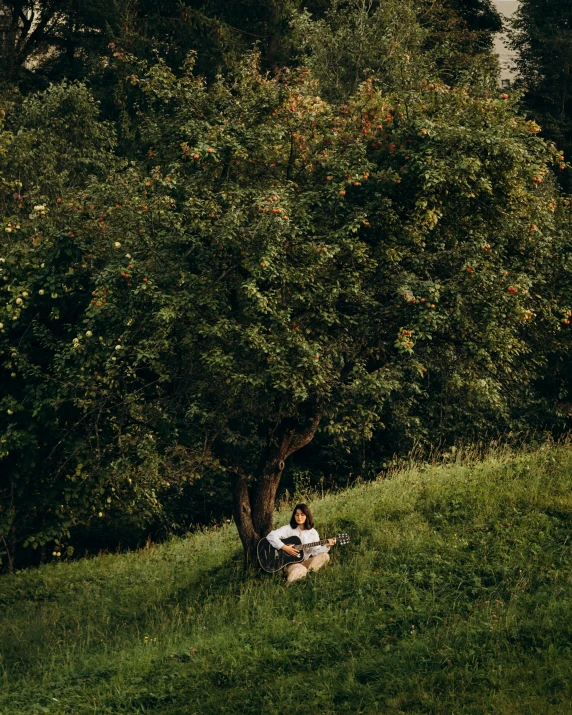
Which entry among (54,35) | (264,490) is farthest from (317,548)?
(54,35)

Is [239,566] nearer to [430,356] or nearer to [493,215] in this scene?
[430,356]

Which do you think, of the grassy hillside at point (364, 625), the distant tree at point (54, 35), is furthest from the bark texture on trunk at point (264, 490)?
the distant tree at point (54, 35)

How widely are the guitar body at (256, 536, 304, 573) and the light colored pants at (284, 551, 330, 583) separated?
0.39 ft

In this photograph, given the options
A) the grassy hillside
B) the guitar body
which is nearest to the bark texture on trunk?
the guitar body

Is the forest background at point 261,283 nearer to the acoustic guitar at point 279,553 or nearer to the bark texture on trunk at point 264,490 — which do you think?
the bark texture on trunk at point 264,490

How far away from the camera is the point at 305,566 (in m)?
12.0

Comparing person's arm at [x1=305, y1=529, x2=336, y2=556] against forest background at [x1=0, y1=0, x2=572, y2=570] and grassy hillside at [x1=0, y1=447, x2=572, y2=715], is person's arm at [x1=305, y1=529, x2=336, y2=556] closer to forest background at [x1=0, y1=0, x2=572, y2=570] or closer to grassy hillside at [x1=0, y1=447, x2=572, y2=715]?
grassy hillside at [x1=0, y1=447, x2=572, y2=715]

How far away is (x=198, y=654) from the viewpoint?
991cm

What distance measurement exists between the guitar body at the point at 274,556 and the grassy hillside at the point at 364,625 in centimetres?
39

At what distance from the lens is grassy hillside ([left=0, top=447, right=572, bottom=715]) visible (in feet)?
28.2

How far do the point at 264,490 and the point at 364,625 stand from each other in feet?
11.4

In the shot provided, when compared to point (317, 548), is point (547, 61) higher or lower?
higher

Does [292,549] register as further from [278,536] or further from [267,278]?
[267,278]

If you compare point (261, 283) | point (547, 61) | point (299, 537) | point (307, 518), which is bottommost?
point (299, 537)
